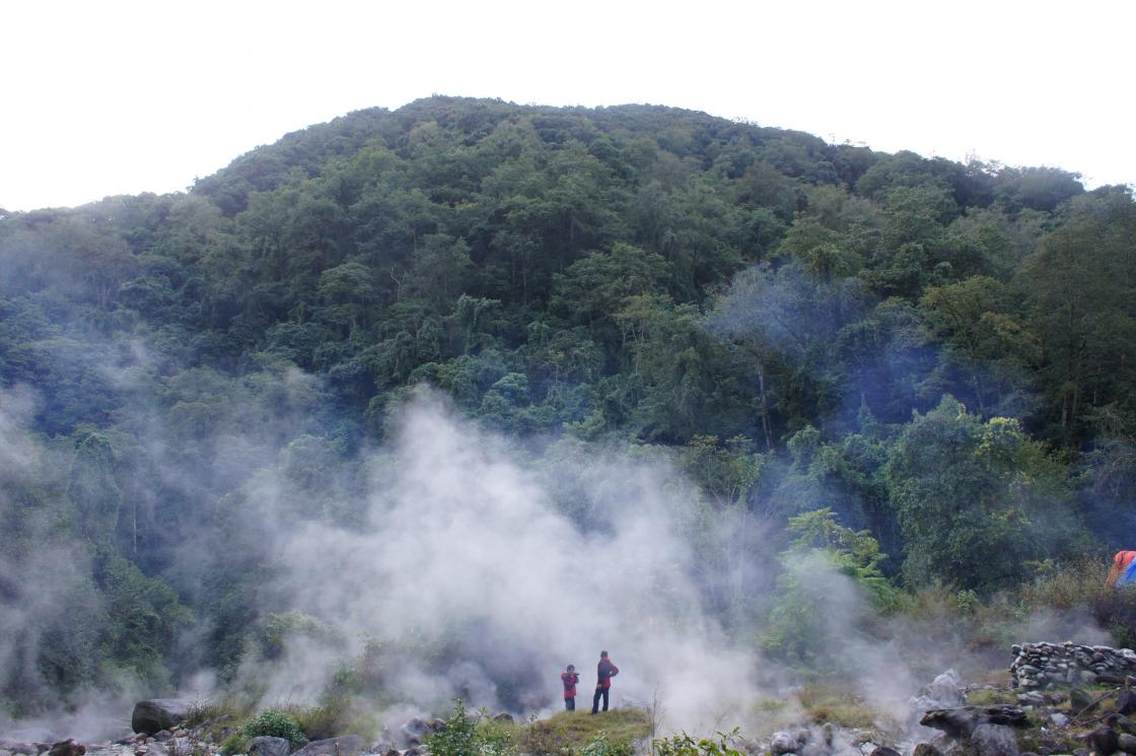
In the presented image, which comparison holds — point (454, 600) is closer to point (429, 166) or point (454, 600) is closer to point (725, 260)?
point (725, 260)

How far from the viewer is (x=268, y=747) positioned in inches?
468

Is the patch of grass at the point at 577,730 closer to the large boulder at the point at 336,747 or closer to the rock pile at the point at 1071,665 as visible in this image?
the large boulder at the point at 336,747

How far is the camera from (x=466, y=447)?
21.3 meters

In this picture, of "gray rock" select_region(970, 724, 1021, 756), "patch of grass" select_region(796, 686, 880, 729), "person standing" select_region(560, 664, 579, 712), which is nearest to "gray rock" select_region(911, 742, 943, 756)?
"gray rock" select_region(970, 724, 1021, 756)

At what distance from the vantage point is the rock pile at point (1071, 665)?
34.7 ft

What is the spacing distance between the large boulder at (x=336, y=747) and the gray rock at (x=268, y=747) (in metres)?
0.30

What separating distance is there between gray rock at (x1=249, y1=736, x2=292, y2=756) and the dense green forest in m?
4.07

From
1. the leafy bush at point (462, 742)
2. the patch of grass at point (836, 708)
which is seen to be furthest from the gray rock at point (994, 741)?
the leafy bush at point (462, 742)

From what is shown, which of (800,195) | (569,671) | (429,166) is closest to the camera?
(569,671)

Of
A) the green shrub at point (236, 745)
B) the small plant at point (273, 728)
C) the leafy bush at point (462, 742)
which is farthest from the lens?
the small plant at point (273, 728)

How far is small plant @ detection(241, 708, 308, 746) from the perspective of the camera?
1238cm

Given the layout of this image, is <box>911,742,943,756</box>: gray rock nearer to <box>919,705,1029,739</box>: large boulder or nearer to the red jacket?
<box>919,705,1029,739</box>: large boulder

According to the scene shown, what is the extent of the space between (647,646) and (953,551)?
515 centimetres

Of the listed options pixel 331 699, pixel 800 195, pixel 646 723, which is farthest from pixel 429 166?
pixel 646 723
